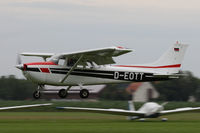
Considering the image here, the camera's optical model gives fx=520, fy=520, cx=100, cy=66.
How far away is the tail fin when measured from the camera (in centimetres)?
2852

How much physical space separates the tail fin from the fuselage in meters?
0.57

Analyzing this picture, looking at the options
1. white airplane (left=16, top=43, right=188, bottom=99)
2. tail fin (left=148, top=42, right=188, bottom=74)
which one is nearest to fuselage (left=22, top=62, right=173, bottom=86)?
white airplane (left=16, top=43, right=188, bottom=99)

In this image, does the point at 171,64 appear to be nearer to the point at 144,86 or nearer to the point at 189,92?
the point at 189,92

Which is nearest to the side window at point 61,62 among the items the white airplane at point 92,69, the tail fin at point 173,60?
the white airplane at point 92,69

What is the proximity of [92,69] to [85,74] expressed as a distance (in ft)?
1.46

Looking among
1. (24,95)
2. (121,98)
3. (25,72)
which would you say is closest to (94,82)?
(25,72)

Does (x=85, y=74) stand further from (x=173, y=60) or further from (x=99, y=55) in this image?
(x=173, y=60)

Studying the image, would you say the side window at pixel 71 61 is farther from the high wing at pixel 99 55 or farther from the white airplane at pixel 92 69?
the high wing at pixel 99 55

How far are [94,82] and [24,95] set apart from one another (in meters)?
45.5

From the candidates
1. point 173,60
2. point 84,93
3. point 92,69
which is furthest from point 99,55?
point 173,60

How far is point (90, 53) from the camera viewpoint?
2567 centimetres

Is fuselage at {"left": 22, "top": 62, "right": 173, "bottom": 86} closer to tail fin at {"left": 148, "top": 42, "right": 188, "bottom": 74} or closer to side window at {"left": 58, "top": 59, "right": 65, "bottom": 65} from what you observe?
side window at {"left": 58, "top": 59, "right": 65, "bottom": 65}

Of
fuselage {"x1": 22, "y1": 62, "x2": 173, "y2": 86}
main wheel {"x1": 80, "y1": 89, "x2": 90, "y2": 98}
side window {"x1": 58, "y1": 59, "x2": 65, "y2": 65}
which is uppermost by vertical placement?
side window {"x1": 58, "y1": 59, "x2": 65, "y2": 65}

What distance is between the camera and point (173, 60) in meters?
28.7
